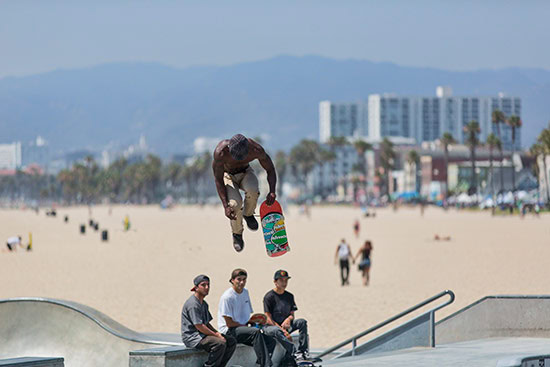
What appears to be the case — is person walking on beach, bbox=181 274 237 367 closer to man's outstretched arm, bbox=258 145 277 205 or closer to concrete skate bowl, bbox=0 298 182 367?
man's outstretched arm, bbox=258 145 277 205

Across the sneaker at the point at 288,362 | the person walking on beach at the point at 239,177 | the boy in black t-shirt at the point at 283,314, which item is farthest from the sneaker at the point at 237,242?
the sneaker at the point at 288,362

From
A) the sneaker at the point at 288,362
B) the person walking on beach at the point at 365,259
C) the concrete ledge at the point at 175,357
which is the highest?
the person walking on beach at the point at 365,259

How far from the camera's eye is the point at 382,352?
44.2ft

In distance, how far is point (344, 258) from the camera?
3073cm

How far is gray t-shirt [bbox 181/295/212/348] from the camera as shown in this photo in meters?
11.0

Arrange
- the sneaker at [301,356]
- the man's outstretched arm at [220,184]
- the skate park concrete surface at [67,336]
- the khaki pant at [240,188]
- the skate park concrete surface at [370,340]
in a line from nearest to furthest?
the man's outstretched arm at [220,184], the khaki pant at [240,188], the sneaker at [301,356], the skate park concrete surface at [370,340], the skate park concrete surface at [67,336]

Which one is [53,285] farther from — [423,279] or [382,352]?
[382,352]

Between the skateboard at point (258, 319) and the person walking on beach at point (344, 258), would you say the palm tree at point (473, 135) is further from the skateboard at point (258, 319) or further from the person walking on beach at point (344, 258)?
the skateboard at point (258, 319)

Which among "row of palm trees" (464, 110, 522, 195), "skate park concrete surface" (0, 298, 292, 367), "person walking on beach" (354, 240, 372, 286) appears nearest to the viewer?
"skate park concrete surface" (0, 298, 292, 367)

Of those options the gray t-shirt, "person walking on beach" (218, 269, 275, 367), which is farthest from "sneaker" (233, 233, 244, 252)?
"person walking on beach" (218, 269, 275, 367)

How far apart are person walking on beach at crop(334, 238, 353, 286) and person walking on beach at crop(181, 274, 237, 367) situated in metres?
18.3

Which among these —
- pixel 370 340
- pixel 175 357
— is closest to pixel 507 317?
pixel 370 340

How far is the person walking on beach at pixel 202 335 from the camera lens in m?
11.0

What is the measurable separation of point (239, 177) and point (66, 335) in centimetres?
608
